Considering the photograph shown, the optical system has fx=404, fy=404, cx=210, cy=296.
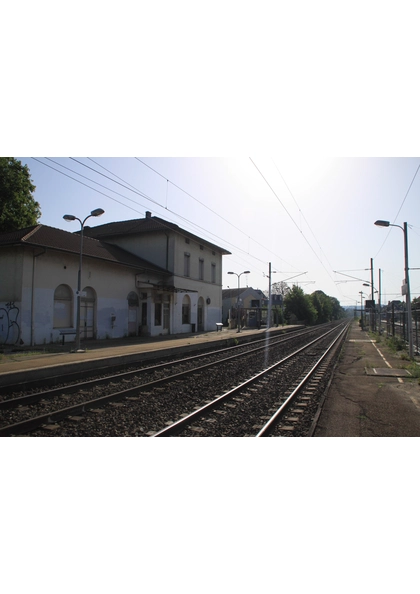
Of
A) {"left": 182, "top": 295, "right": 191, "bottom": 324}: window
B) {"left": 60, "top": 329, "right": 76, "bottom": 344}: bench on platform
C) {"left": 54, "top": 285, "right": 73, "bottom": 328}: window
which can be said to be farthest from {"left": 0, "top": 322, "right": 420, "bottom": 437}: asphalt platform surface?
{"left": 182, "top": 295, "right": 191, "bottom": 324}: window

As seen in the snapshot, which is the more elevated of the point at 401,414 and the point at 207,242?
the point at 207,242

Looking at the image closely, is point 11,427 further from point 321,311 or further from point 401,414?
point 321,311

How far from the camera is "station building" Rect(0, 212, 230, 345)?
17812 mm

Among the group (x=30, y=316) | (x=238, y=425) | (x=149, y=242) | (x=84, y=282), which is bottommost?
(x=238, y=425)

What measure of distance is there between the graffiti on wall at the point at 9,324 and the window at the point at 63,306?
213cm

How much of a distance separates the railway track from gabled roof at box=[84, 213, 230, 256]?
62.5ft

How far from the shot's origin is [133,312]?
25.8m

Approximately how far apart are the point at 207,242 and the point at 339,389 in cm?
2665

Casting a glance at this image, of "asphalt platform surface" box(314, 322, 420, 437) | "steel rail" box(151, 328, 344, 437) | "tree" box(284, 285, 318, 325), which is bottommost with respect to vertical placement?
"asphalt platform surface" box(314, 322, 420, 437)

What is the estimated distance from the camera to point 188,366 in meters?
13.9

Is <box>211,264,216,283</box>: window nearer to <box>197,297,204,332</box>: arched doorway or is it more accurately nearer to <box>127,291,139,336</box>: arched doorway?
<box>197,297,204,332</box>: arched doorway

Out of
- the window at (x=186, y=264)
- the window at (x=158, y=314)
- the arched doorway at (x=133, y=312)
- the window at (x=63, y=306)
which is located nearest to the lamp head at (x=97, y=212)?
the window at (x=63, y=306)

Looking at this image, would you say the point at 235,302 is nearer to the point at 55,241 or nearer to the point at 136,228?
the point at 136,228

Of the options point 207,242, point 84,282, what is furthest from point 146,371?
point 207,242
